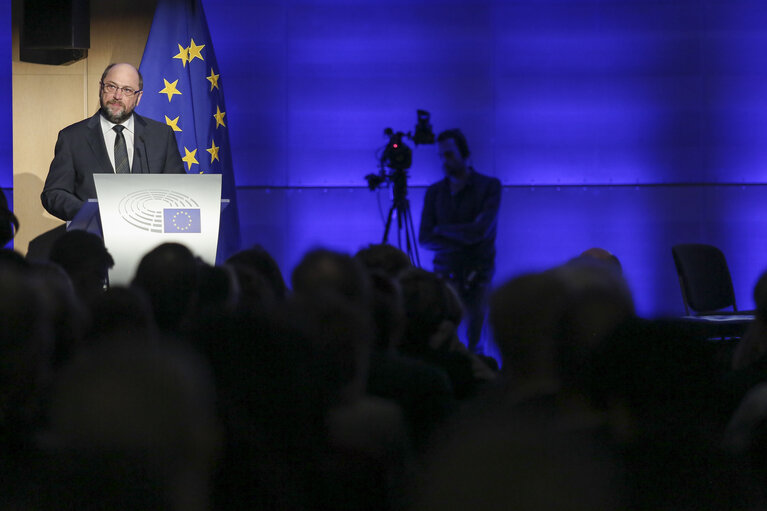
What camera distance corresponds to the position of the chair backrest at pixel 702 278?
4777 mm

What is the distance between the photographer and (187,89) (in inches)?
193

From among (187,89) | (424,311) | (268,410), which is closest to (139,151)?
(187,89)

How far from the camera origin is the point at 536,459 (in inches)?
41.1

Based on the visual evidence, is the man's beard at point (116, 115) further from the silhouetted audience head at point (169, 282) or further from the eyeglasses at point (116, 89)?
the silhouetted audience head at point (169, 282)

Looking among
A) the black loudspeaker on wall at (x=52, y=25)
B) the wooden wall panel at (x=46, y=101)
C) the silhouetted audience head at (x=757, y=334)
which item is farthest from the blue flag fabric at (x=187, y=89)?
the silhouetted audience head at (x=757, y=334)

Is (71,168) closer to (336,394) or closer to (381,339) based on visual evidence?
(381,339)

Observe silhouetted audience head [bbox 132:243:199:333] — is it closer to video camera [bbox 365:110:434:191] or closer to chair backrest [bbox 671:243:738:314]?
video camera [bbox 365:110:434:191]

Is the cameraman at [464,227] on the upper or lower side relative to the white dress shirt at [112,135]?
lower

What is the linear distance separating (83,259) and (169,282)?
1.73 feet

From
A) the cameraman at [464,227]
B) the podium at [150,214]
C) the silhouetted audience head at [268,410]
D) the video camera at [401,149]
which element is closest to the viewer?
the silhouetted audience head at [268,410]

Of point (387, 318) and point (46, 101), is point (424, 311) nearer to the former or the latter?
point (387, 318)

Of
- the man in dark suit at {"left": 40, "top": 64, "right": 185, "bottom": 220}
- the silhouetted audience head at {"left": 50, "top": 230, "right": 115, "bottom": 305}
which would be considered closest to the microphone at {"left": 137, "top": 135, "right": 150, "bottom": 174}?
the man in dark suit at {"left": 40, "top": 64, "right": 185, "bottom": 220}

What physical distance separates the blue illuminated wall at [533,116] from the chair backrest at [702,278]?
1.31m

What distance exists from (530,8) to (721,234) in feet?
7.47
